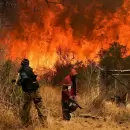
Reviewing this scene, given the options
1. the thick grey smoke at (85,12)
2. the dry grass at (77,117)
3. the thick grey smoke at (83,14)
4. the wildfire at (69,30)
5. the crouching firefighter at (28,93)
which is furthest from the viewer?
the thick grey smoke at (85,12)

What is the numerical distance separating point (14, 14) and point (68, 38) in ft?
13.0

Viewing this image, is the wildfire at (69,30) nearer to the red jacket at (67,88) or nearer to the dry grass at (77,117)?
the dry grass at (77,117)

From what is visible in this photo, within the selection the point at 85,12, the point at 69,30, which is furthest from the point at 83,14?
the point at 69,30

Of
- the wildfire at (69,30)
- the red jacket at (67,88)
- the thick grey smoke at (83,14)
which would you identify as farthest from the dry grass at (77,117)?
the thick grey smoke at (83,14)

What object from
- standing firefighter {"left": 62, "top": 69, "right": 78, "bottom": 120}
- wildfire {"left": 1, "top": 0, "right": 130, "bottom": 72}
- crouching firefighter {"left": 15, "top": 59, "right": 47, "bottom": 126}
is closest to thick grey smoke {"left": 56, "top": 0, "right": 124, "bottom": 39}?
wildfire {"left": 1, "top": 0, "right": 130, "bottom": 72}

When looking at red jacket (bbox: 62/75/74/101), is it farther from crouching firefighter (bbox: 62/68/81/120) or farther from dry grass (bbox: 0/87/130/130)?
dry grass (bbox: 0/87/130/130)

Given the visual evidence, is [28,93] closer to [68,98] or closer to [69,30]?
[68,98]

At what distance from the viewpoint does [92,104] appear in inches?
559

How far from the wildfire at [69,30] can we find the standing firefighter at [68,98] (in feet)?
34.5

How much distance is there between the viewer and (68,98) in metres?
12.3

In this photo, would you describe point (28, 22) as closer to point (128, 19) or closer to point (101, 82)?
point (128, 19)

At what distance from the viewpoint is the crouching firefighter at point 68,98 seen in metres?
12.2

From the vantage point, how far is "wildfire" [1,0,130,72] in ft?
77.3

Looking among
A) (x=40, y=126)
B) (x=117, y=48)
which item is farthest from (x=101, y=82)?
(x=117, y=48)
